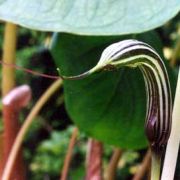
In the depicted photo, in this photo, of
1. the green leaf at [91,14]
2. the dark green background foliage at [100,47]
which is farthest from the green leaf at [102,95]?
the green leaf at [91,14]

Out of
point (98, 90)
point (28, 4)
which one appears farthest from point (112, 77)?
point (28, 4)

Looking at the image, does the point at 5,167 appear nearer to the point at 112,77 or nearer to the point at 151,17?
the point at 112,77

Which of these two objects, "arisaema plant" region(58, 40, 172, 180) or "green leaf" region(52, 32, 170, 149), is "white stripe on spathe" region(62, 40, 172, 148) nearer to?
"arisaema plant" region(58, 40, 172, 180)

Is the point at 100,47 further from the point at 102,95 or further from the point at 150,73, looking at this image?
the point at 150,73

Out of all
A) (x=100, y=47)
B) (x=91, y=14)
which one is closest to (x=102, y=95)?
(x=100, y=47)

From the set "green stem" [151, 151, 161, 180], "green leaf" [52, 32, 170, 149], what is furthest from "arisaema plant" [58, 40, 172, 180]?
"green leaf" [52, 32, 170, 149]

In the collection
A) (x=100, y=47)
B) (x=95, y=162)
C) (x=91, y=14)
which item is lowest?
(x=95, y=162)

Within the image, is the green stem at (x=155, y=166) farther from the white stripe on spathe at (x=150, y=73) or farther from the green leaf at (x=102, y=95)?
the green leaf at (x=102, y=95)
